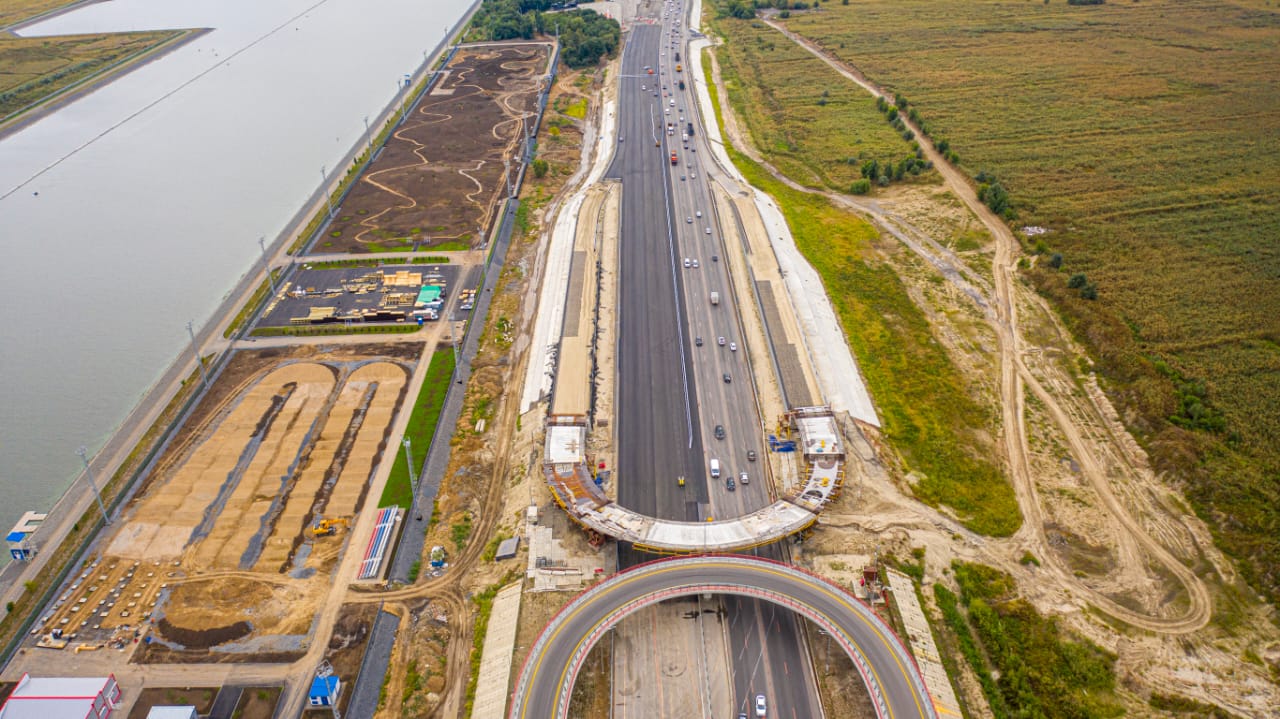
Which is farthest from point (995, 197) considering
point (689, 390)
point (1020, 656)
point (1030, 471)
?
point (1020, 656)

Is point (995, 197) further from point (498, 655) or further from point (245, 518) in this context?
point (245, 518)

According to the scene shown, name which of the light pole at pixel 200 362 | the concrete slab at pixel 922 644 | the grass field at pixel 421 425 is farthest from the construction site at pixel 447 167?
the concrete slab at pixel 922 644

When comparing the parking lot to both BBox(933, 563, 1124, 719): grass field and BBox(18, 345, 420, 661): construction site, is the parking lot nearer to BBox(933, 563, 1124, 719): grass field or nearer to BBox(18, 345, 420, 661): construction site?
BBox(18, 345, 420, 661): construction site

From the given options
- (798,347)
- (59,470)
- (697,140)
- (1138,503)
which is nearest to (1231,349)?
(1138,503)

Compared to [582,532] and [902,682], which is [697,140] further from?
[902,682]

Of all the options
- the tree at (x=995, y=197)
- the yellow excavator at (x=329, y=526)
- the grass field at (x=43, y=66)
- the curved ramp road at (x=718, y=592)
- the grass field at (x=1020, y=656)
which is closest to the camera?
the curved ramp road at (x=718, y=592)

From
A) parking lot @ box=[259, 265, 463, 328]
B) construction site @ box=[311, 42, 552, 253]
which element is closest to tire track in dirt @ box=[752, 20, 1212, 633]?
parking lot @ box=[259, 265, 463, 328]

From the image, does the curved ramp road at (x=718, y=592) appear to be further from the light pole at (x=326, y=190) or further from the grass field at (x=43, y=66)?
the grass field at (x=43, y=66)
